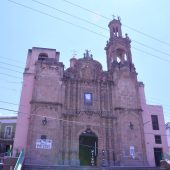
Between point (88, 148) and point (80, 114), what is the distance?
407 cm

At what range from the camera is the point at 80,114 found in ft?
84.2

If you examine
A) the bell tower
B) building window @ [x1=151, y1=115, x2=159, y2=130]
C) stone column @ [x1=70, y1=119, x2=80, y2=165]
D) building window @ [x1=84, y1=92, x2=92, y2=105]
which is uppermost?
the bell tower

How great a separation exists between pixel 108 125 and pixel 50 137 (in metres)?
6.55

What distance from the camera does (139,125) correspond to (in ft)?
86.9

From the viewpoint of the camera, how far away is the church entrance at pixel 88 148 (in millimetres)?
25469

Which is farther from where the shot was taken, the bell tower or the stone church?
the bell tower

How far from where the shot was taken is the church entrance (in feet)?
83.6

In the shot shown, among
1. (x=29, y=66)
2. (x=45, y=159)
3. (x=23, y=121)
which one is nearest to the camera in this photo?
(x=45, y=159)

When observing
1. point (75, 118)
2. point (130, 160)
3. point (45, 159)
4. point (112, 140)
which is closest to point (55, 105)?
point (75, 118)

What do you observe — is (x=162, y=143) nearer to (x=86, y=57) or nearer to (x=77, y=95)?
(x=77, y=95)

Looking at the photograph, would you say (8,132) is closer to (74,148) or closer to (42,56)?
(42,56)

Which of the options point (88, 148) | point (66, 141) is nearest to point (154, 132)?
point (88, 148)

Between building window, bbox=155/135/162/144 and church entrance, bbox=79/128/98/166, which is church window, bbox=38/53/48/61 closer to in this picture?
church entrance, bbox=79/128/98/166

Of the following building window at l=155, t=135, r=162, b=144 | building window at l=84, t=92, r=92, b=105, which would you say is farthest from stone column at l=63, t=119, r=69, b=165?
building window at l=155, t=135, r=162, b=144
